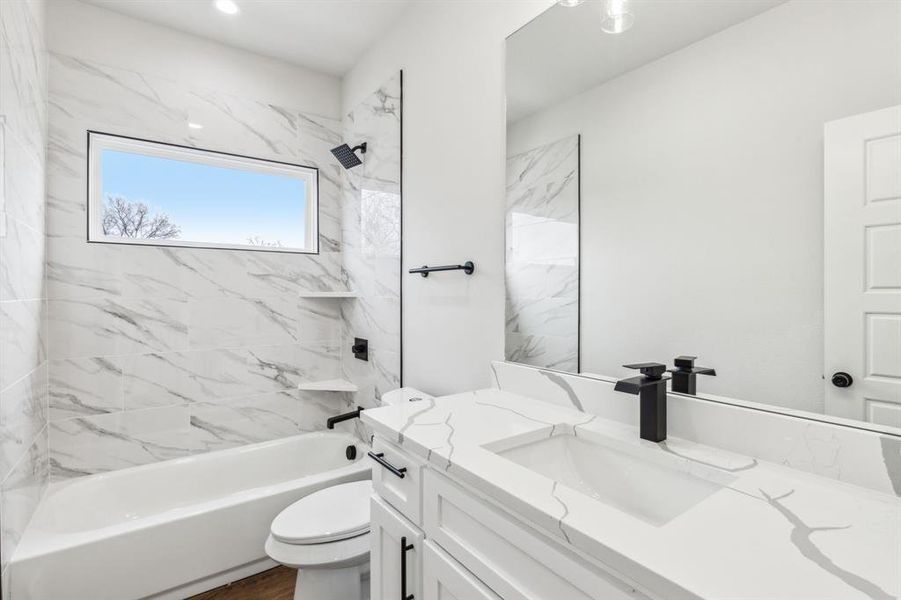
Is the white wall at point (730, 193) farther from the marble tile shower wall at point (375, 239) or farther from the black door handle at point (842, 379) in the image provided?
the marble tile shower wall at point (375, 239)

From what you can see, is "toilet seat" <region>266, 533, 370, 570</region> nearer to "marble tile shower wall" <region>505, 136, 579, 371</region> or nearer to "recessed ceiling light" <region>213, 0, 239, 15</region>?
"marble tile shower wall" <region>505, 136, 579, 371</region>

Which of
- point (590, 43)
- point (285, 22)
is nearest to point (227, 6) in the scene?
point (285, 22)

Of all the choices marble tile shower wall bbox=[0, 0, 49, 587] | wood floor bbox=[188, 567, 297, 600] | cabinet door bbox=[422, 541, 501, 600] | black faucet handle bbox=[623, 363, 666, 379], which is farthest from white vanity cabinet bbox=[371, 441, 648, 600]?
marble tile shower wall bbox=[0, 0, 49, 587]

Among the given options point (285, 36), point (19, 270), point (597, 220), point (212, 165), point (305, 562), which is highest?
point (285, 36)

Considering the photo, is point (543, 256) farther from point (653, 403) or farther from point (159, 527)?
point (159, 527)

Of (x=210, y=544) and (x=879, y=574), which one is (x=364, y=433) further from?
(x=879, y=574)

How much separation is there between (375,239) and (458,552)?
6.05 ft

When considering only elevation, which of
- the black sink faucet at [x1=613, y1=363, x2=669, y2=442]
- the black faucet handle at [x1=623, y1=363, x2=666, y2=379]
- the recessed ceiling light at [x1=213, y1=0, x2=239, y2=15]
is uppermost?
the recessed ceiling light at [x1=213, y1=0, x2=239, y2=15]

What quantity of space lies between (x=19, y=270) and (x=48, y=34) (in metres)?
1.30

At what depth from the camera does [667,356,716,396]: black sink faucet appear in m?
1.01

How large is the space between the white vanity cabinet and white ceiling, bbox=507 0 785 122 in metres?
1.17

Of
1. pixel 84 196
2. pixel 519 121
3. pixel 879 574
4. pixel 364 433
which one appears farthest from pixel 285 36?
pixel 879 574

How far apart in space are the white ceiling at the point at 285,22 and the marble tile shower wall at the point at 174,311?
1.02 ft

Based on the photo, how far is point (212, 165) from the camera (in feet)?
8.27
